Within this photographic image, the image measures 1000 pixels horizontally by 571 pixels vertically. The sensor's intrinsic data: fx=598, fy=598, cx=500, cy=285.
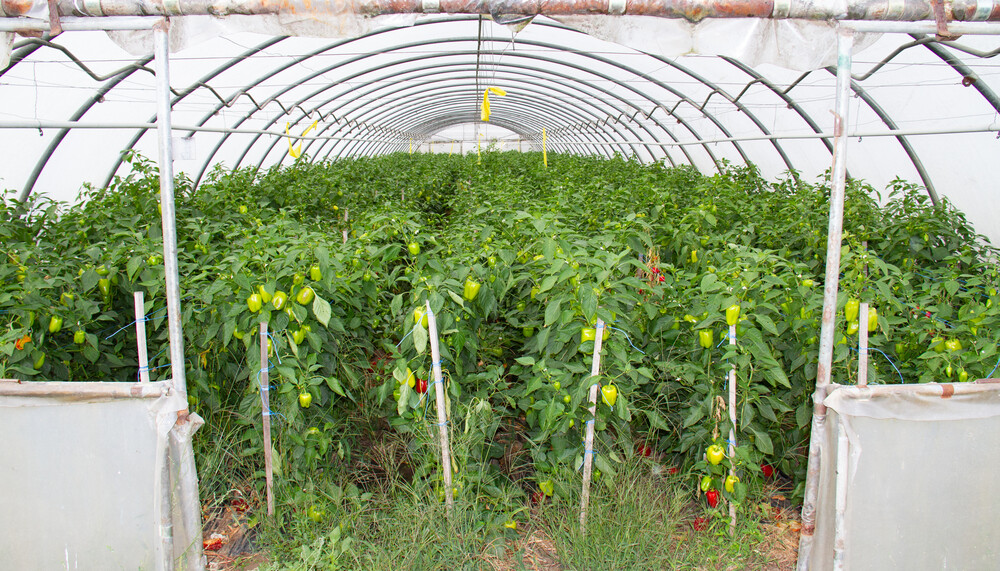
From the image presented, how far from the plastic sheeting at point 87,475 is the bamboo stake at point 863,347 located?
2798 mm

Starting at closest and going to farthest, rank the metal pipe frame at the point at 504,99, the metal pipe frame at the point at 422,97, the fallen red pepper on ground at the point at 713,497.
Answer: the fallen red pepper on ground at the point at 713,497
the metal pipe frame at the point at 504,99
the metal pipe frame at the point at 422,97

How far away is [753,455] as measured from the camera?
2.93 m

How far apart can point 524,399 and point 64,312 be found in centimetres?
235

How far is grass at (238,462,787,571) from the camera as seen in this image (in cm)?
268

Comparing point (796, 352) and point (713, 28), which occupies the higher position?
point (713, 28)

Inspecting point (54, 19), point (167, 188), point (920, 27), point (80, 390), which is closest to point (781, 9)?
point (920, 27)

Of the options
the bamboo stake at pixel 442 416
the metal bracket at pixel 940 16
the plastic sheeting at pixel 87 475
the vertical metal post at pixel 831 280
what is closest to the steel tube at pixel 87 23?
the plastic sheeting at pixel 87 475

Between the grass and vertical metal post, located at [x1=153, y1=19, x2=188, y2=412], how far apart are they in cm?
84

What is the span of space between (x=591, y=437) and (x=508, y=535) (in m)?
0.62

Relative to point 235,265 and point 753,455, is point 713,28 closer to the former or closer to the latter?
point 753,455

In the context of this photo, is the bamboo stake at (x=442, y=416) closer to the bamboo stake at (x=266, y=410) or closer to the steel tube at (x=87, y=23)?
Answer: the bamboo stake at (x=266, y=410)

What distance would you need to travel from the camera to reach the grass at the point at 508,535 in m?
2.68

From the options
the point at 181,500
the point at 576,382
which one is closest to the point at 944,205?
the point at 576,382

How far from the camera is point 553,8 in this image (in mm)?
2447
